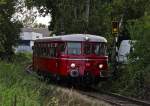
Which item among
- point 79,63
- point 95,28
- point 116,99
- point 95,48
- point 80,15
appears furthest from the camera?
point 80,15

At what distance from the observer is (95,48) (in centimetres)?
2631

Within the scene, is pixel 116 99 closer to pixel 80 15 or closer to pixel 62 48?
pixel 62 48

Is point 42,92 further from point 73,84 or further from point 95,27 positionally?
point 95,27

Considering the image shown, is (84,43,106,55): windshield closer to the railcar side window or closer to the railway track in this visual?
the railcar side window

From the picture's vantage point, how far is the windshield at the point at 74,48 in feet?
84.8

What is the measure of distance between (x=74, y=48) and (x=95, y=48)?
1.03 metres

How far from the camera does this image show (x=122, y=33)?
4041cm

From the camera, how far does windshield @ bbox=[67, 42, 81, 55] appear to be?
84.8ft

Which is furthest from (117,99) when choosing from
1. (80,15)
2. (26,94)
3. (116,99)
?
(80,15)

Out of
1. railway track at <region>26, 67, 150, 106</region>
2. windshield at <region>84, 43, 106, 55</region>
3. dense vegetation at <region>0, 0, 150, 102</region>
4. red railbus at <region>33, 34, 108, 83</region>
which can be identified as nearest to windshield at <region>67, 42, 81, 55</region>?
red railbus at <region>33, 34, 108, 83</region>

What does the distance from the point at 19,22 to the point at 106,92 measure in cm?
2858

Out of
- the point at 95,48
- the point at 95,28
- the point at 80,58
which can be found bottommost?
the point at 80,58

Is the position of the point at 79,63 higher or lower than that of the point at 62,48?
lower

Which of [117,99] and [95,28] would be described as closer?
[117,99]
